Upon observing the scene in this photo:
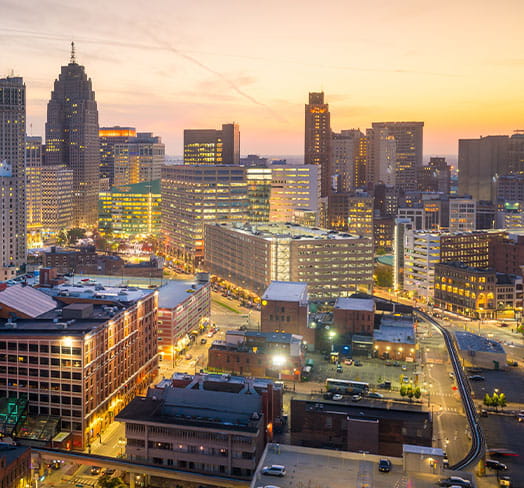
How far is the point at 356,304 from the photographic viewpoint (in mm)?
113562

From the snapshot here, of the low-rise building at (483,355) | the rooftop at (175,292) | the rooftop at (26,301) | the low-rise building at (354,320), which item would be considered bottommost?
the low-rise building at (483,355)

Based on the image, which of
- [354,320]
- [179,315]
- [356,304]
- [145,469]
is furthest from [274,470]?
[356,304]

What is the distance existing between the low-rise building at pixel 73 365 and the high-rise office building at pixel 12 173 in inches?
3470

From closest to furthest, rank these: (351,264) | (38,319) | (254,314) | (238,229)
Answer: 1. (38,319)
2. (254,314)
3. (351,264)
4. (238,229)

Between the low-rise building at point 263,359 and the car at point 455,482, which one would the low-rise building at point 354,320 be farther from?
the car at point 455,482

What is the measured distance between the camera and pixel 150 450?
63.8 meters

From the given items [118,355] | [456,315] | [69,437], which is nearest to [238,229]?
[456,315]

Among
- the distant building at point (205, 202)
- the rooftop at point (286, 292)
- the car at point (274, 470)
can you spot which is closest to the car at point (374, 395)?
the rooftop at point (286, 292)

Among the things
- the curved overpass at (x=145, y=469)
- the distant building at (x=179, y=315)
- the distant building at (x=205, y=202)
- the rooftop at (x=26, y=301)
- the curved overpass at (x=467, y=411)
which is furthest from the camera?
the distant building at (x=205, y=202)

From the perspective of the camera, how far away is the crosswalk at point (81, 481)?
62816 millimetres

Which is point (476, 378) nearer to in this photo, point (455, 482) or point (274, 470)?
point (455, 482)

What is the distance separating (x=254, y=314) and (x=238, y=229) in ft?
111

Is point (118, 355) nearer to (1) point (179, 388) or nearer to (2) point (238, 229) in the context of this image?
(1) point (179, 388)

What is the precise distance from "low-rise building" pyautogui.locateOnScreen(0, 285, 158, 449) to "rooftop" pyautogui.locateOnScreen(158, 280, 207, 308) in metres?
24.4
